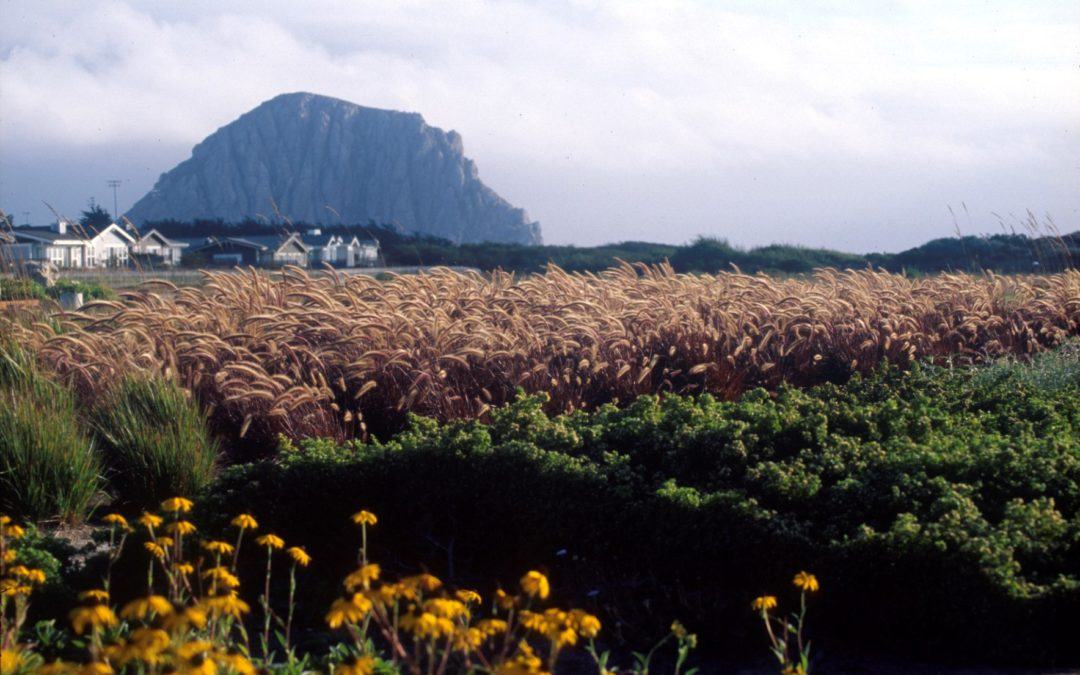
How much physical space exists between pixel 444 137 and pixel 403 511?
14436 centimetres

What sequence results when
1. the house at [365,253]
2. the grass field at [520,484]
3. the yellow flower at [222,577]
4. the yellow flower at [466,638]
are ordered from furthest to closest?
the house at [365,253]
the grass field at [520,484]
the yellow flower at [222,577]
the yellow flower at [466,638]

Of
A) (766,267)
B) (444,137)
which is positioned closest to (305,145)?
(444,137)

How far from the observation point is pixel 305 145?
144 m

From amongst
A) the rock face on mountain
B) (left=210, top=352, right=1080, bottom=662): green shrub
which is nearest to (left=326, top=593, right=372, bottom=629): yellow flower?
(left=210, top=352, right=1080, bottom=662): green shrub

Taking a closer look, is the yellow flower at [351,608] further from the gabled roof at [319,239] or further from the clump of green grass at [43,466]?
the gabled roof at [319,239]

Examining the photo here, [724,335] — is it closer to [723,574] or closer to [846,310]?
[846,310]

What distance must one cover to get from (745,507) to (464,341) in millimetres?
3261

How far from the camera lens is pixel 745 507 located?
398 cm

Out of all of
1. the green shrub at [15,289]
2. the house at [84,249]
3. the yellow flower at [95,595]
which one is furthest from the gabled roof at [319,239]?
the yellow flower at [95,595]

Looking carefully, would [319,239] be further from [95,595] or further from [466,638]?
[466,638]

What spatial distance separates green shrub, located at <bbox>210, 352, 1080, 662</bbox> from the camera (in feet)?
11.9

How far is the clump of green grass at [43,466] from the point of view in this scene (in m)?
5.32

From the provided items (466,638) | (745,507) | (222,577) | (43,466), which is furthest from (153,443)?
(466,638)

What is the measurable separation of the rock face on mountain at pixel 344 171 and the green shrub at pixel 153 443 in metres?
121
